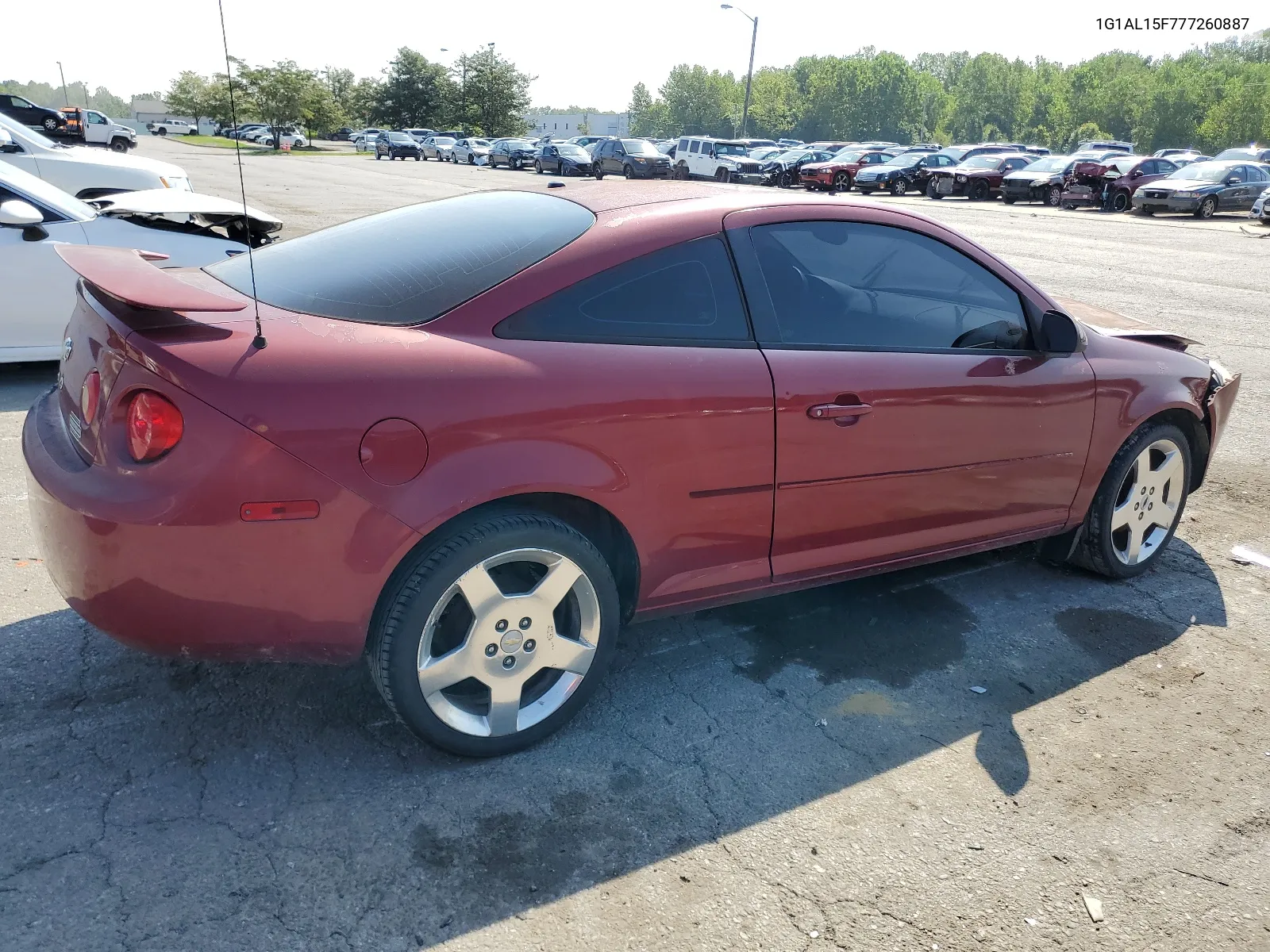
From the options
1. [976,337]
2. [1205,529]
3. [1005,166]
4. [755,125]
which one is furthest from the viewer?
[755,125]

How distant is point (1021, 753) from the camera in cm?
304

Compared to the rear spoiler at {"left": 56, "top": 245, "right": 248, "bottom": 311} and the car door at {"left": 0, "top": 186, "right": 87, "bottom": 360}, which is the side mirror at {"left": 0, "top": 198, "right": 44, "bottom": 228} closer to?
the car door at {"left": 0, "top": 186, "right": 87, "bottom": 360}

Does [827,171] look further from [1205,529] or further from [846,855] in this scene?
[846,855]

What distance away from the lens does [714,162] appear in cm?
3822

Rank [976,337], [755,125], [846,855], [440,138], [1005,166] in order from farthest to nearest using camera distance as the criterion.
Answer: [755,125] < [440,138] < [1005,166] < [976,337] < [846,855]

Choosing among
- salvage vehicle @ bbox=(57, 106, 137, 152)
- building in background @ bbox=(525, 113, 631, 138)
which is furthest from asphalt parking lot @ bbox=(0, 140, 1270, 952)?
building in background @ bbox=(525, 113, 631, 138)

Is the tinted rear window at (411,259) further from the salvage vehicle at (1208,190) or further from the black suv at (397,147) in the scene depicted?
the black suv at (397,147)

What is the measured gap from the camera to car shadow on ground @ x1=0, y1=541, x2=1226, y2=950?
2.30m

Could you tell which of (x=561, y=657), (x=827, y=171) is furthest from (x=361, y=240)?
(x=827, y=171)

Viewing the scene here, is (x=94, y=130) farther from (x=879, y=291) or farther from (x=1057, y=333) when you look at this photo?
(x=1057, y=333)

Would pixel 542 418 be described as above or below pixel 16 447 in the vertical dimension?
above

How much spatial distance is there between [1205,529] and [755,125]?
12818cm

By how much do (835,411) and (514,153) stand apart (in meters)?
47.4

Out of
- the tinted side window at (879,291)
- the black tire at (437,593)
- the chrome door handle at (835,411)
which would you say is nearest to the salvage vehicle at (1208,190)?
the tinted side window at (879,291)
